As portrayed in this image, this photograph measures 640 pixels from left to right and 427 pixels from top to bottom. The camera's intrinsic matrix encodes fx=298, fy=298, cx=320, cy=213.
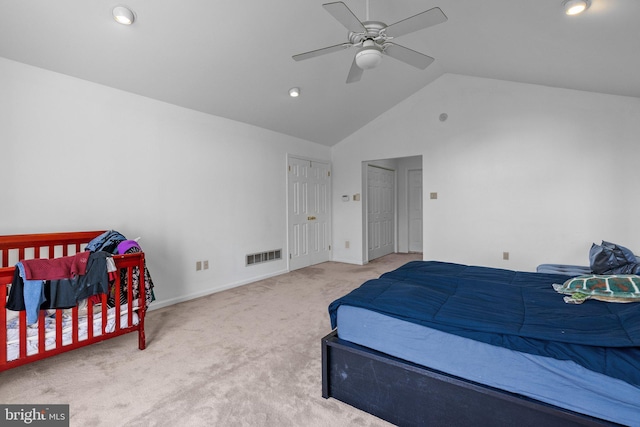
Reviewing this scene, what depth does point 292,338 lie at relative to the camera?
2691 mm

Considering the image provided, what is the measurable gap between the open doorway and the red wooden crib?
4.73 metres

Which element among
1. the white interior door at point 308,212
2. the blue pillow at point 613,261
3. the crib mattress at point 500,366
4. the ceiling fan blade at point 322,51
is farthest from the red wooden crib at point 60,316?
the blue pillow at point 613,261

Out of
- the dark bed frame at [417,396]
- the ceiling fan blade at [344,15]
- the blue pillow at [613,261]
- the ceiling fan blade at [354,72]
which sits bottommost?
the dark bed frame at [417,396]

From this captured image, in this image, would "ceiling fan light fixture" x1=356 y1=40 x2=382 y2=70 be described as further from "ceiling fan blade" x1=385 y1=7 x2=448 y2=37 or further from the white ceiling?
the white ceiling

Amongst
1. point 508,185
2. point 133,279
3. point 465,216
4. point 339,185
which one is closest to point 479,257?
point 465,216

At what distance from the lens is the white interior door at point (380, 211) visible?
632cm

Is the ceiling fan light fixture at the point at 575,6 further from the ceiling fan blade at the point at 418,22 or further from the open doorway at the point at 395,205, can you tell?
the open doorway at the point at 395,205

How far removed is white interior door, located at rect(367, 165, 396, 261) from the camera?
6316 millimetres

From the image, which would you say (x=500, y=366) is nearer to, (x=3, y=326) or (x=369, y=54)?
(x=369, y=54)

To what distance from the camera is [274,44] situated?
3.01m

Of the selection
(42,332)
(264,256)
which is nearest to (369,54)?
(42,332)

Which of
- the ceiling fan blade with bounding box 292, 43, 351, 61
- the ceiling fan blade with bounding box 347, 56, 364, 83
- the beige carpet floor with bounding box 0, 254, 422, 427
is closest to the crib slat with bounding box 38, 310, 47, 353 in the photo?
the beige carpet floor with bounding box 0, 254, 422, 427

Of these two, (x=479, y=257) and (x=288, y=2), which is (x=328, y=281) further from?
(x=288, y=2)

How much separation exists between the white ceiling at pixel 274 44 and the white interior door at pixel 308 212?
158 cm
